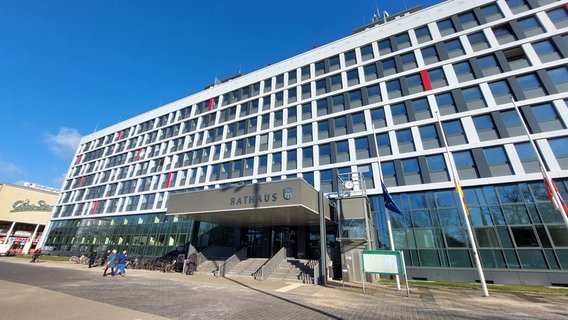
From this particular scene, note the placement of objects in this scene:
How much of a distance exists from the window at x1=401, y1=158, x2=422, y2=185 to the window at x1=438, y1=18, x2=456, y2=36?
14522 millimetres

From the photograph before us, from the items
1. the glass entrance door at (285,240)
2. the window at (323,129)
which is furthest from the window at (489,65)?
the glass entrance door at (285,240)

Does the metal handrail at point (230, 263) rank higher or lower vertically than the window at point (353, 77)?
lower

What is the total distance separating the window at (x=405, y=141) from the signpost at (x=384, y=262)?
13.1 metres

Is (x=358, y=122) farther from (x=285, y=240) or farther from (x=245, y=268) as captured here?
(x=245, y=268)

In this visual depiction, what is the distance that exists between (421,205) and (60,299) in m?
23.6

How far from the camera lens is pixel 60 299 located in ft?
30.0

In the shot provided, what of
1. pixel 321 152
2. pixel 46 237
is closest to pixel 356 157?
pixel 321 152


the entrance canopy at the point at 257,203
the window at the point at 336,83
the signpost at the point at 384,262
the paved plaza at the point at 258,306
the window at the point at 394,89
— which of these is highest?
the window at the point at 336,83

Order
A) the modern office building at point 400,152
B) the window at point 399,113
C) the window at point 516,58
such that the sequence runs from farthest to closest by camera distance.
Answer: the window at point 399,113, the window at point 516,58, the modern office building at point 400,152

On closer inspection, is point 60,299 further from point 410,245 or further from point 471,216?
point 471,216

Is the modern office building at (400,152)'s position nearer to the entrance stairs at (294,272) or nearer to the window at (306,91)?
the window at (306,91)

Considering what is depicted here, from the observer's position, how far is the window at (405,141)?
2332 cm

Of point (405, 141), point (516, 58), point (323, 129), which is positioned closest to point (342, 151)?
point (323, 129)

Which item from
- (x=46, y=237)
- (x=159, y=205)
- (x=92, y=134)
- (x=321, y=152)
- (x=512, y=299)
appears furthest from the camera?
(x=92, y=134)
